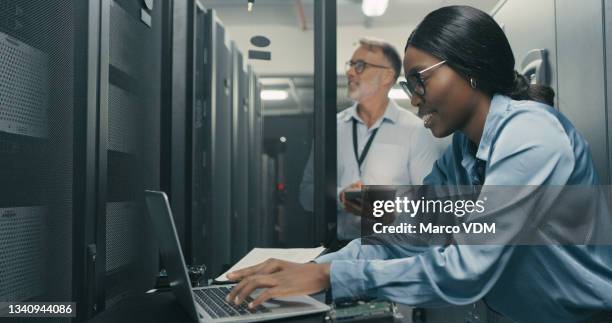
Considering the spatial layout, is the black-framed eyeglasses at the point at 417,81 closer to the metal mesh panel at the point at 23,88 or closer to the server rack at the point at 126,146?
the server rack at the point at 126,146

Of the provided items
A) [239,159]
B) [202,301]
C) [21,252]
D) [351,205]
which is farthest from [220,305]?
[239,159]

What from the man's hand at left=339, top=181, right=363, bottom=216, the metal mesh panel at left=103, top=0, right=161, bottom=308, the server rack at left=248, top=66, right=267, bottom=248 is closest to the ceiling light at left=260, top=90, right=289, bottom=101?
the server rack at left=248, top=66, right=267, bottom=248

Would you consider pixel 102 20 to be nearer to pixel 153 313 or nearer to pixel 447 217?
pixel 153 313

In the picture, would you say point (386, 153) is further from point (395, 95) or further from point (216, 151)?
point (216, 151)

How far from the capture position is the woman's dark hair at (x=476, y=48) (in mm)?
1085

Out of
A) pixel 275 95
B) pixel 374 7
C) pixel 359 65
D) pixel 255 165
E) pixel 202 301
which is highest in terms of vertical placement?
pixel 374 7

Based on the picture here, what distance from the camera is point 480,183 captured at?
114 cm

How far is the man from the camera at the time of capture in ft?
6.57

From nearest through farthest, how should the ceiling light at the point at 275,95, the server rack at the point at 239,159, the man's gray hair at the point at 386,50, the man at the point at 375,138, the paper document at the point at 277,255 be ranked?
1. the paper document at the point at 277,255
2. the man at the point at 375,138
3. the man's gray hair at the point at 386,50
4. the server rack at the point at 239,159
5. the ceiling light at the point at 275,95

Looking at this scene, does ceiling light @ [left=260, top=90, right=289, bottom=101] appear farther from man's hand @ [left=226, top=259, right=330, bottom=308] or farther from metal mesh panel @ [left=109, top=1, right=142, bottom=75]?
man's hand @ [left=226, top=259, right=330, bottom=308]

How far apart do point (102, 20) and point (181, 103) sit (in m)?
0.61

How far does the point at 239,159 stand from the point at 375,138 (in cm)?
128

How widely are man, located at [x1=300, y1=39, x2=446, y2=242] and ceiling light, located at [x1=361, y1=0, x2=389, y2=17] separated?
1.77m

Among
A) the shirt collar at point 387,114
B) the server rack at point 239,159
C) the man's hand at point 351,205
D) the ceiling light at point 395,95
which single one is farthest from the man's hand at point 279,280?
the server rack at point 239,159
